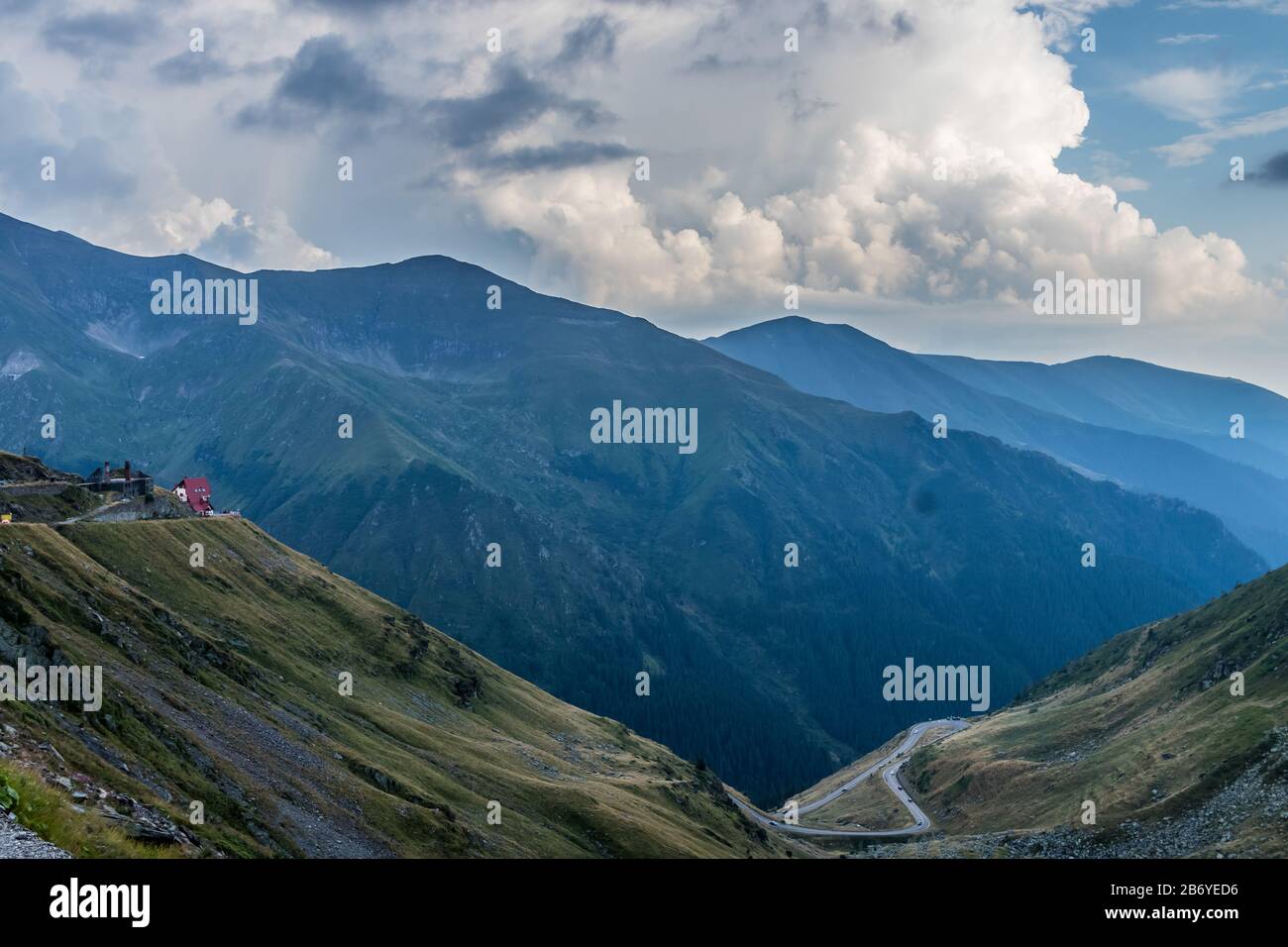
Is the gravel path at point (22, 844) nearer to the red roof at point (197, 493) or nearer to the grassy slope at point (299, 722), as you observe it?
the grassy slope at point (299, 722)

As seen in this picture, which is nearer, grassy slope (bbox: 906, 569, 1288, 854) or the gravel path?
the gravel path

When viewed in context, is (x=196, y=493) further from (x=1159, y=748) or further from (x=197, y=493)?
(x=1159, y=748)

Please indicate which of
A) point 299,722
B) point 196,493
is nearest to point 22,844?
point 299,722

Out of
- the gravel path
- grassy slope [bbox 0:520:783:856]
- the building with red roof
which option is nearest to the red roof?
the building with red roof

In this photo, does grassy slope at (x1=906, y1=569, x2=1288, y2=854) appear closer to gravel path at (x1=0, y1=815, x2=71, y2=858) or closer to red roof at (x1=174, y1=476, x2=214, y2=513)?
gravel path at (x1=0, y1=815, x2=71, y2=858)

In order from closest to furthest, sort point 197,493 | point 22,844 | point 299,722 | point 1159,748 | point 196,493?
point 22,844 < point 299,722 < point 1159,748 < point 196,493 < point 197,493
